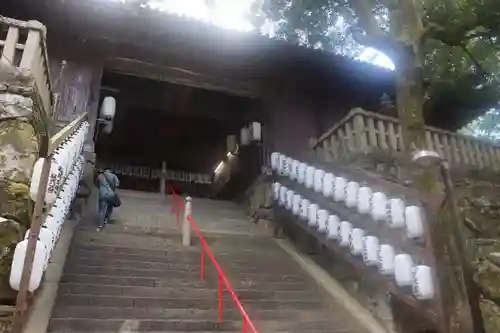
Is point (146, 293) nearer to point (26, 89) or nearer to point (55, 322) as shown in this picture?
point (55, 322)

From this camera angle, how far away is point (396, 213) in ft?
22.6

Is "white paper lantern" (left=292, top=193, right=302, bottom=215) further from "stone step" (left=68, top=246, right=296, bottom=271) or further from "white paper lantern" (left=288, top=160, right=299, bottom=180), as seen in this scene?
"stone step" (left=68, top=246, right=296, bottom=271)

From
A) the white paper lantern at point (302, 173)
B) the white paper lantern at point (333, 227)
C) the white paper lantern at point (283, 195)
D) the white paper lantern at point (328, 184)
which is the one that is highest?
the white paper lantern at point (302, 173)

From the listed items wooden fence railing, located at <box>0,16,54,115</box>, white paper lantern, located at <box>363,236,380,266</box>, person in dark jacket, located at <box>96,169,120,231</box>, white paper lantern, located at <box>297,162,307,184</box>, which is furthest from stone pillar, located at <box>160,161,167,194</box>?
white paper lantern, located at <box>363,236,380,266</box>

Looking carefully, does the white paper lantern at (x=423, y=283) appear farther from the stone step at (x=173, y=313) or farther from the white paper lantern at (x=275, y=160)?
the white paper lantern at (x=275, y=160)

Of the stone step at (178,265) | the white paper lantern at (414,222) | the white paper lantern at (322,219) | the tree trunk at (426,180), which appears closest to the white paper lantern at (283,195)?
the white paper lantern at (322,219)

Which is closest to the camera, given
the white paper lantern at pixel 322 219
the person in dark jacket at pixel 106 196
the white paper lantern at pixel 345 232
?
the white paper lantern at pixel 345 232

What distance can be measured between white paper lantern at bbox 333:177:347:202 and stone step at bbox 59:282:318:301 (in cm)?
196

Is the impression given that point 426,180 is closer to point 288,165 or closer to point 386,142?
point 386,142

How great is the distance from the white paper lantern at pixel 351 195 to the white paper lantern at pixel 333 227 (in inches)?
16.2

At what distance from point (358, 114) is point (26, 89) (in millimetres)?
6713

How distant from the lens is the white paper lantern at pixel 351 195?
806 centimetres

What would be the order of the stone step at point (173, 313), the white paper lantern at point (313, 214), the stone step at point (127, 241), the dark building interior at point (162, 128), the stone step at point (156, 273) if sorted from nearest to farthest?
the stone step at point (173, 313)
the stone step at point (156, 273)
the stone step at point (127, 241)
the white paper lantern at point (313, 214)
the dark building interior at point (162, 128)

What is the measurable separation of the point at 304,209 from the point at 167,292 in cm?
402
